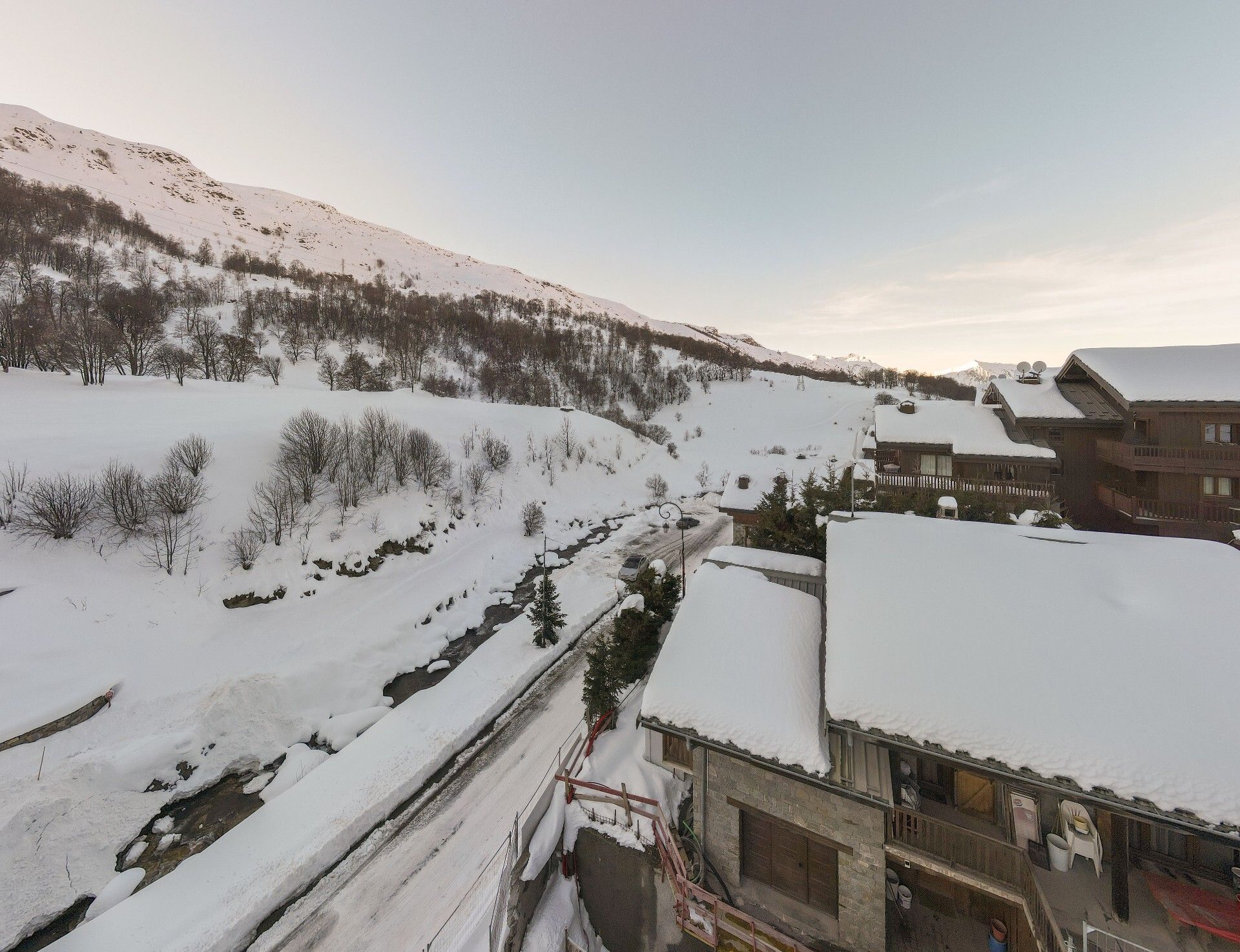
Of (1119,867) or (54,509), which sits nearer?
(1119,867)

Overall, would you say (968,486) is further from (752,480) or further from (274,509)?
(274,509)

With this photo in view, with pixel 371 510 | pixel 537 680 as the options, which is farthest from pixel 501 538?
pixel 537 680

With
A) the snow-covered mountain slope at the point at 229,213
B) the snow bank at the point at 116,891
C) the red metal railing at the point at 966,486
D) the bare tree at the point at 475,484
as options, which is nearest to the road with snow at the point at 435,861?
the snow bank at the point at 116,891

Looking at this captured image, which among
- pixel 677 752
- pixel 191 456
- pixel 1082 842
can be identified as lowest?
pixel 677 752

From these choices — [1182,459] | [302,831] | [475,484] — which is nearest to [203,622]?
[302,831]

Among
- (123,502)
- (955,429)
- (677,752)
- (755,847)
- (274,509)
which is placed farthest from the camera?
(955,429)

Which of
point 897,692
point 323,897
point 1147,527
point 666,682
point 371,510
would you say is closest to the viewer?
point 897,692

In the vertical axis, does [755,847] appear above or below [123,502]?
below

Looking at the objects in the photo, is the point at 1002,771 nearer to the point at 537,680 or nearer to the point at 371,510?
the point at 537,680
